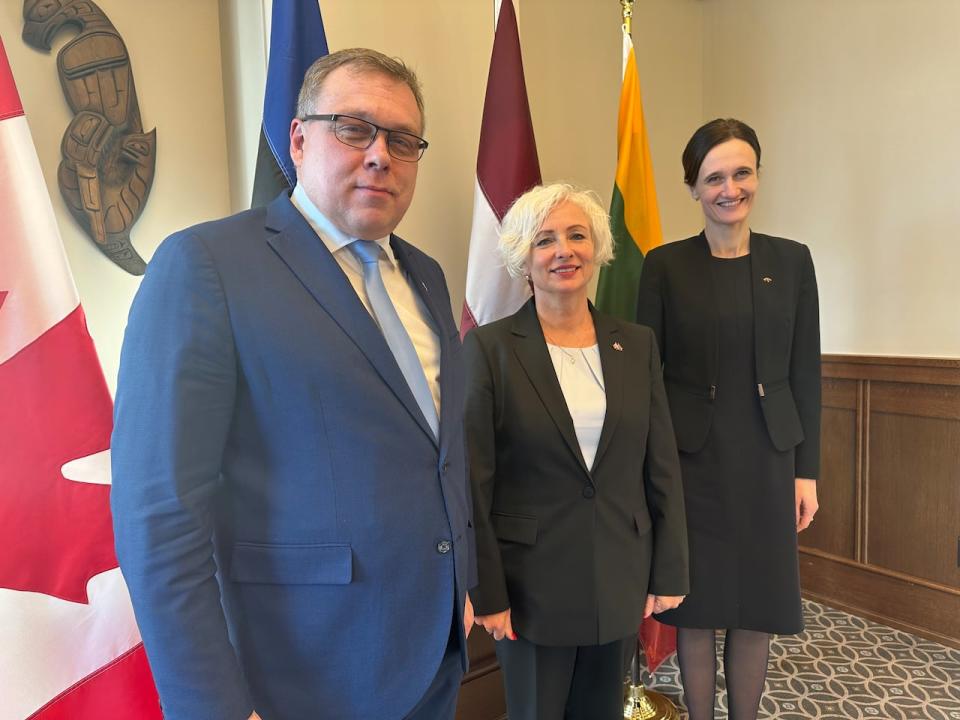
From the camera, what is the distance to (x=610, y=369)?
1.50 meters

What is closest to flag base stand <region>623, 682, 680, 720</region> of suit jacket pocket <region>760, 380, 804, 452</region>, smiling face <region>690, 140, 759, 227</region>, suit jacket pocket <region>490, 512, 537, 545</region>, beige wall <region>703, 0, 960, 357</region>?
suit jacket pocket <region>760, 380, 804, 452</region>

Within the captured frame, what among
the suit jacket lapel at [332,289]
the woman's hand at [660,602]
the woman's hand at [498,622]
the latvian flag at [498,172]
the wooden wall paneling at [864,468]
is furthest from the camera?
the wooden wall paneling at [864,468]

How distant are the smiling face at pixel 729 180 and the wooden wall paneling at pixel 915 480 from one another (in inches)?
64.3

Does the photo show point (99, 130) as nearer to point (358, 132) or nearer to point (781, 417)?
point (358, 132)

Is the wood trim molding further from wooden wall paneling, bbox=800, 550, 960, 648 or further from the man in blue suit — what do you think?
the man in blue suit

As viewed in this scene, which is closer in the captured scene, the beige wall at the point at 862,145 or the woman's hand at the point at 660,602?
the woman's hand at the point at 660,602

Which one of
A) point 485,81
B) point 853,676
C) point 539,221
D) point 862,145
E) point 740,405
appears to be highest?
point 485,81

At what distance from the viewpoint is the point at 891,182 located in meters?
2.84

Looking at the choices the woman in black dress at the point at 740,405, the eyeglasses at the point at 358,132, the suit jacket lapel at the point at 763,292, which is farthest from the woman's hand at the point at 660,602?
the eyeglasses at the point at 358,132

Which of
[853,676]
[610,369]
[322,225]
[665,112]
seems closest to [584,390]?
[610,369]

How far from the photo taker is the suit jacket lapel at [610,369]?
1.44m

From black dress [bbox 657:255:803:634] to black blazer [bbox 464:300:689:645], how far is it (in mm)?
358

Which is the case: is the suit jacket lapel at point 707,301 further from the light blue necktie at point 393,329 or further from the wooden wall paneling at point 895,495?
the wooden wall paneling at point 895,495

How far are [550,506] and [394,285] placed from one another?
0.62 metres
